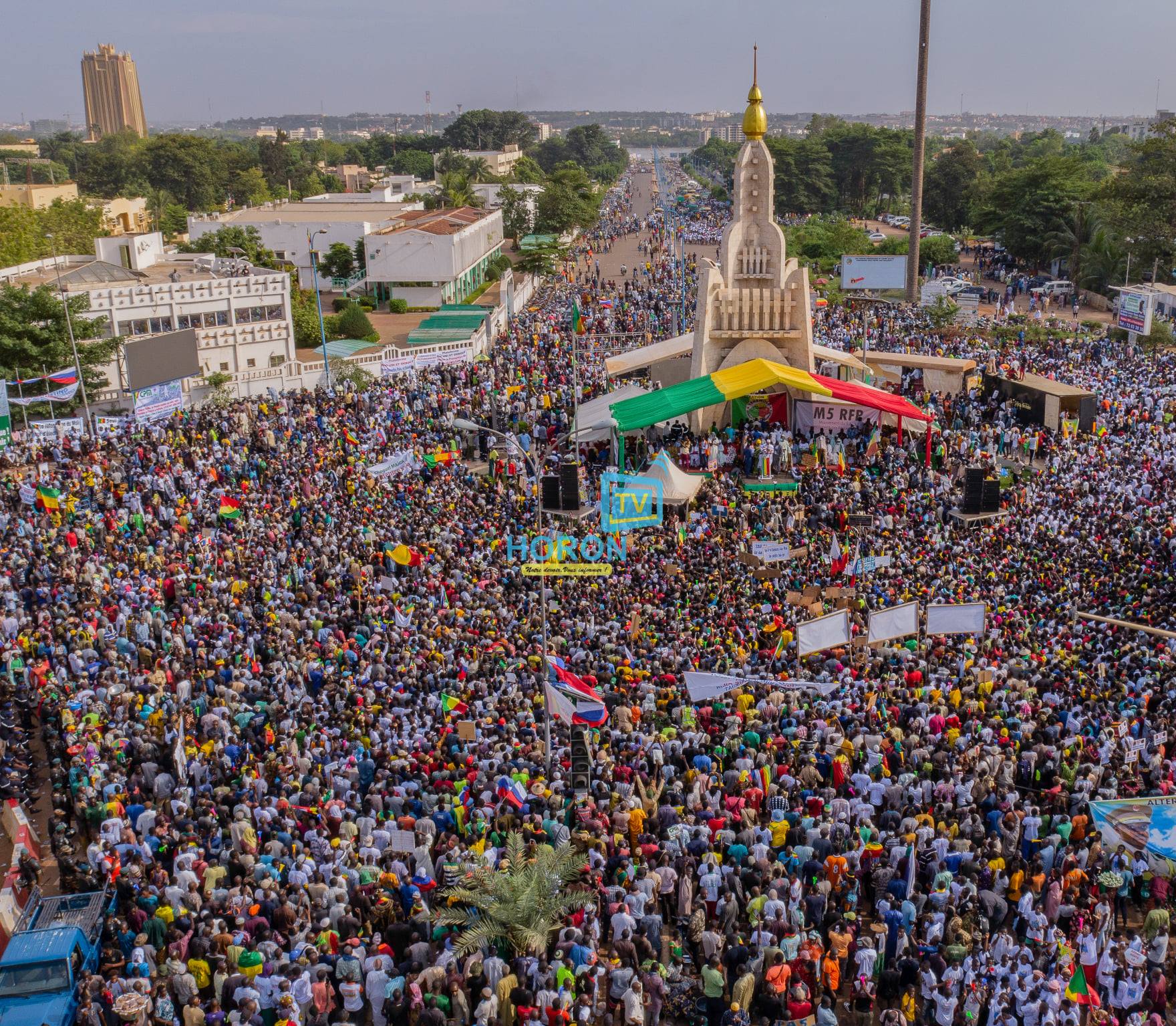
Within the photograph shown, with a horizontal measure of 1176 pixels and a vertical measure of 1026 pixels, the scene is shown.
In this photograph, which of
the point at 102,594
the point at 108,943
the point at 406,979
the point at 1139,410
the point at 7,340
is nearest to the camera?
the point at 406,979

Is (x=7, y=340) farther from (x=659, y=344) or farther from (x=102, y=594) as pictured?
(x=659, y=344)

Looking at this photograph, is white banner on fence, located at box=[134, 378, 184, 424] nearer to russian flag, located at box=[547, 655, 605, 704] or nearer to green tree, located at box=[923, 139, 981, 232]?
russian flag, located at box=[547, 655, 605, 704]

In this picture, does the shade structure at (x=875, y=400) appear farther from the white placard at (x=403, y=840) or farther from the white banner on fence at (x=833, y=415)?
the white placard at (x=403, y=840)

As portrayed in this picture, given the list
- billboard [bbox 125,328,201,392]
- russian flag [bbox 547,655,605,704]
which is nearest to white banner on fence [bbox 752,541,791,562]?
russian flag [bbox 547,655,605,704]

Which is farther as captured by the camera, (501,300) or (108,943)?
(501,300)

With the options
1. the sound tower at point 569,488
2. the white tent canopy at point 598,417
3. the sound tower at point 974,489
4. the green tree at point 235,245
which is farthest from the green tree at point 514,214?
the sound tower at point 974,489

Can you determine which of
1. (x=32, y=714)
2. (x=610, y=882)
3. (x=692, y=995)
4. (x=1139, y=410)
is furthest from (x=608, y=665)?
(x=1139, y=410)
